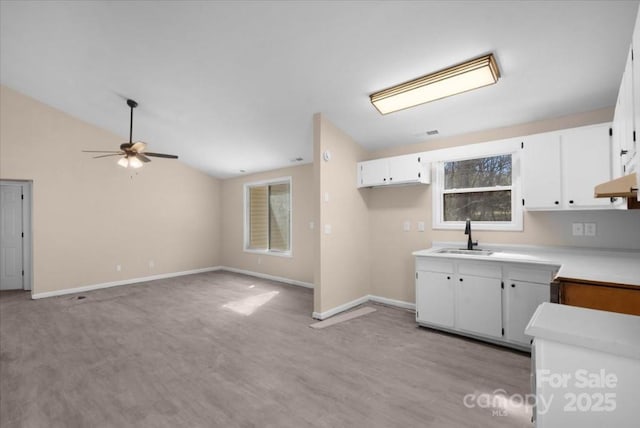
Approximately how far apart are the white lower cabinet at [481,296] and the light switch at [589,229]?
74 cm

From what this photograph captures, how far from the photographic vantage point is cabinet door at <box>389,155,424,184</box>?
12.4ft

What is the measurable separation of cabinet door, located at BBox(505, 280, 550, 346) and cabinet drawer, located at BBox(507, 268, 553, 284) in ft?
0.12

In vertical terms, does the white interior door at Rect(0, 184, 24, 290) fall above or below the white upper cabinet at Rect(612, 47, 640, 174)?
below

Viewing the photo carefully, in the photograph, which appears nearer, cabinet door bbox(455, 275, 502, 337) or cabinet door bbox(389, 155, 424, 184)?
cabinet door bbox(455, 275, 502, 337)

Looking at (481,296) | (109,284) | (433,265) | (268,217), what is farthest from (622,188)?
(109,284)

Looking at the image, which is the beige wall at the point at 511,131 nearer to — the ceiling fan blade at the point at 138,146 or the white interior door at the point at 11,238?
the ceiling fan blade at the point at 138,146

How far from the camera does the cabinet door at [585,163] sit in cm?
255

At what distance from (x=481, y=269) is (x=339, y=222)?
5.96 ft

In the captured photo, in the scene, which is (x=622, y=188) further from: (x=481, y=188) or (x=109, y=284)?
(x=109, y=284)

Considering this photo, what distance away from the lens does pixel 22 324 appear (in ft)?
12.1

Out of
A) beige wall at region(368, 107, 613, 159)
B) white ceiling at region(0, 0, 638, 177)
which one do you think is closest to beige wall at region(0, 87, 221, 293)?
white ceiling at region(0, 0, 638, 177)

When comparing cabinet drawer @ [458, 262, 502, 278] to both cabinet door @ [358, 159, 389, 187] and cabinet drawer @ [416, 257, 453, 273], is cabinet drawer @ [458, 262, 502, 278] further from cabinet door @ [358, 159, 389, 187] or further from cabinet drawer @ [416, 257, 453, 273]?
cabinet door @ [358, 159, 389, 187]

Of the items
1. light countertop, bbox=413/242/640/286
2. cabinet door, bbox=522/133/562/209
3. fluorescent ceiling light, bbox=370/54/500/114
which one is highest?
fluorescent ceiling light, bbox=370/54/500/114

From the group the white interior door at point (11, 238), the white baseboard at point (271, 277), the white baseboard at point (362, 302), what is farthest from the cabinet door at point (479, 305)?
the white interior door at point (11, 238)
